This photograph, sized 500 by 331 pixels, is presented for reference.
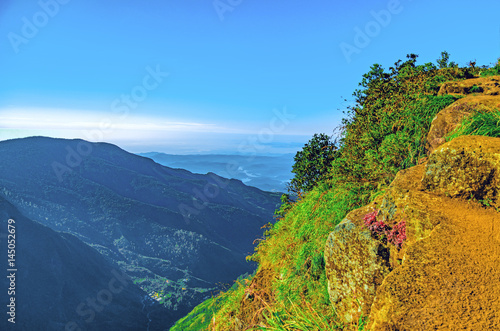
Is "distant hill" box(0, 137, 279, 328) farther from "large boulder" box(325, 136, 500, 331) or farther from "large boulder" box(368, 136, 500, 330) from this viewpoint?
"large boulder" box(368, 136, 500, 330)

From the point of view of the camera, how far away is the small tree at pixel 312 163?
11.4 meters

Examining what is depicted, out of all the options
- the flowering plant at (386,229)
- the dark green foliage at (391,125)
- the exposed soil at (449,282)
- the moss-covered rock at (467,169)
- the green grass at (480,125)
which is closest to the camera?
the exposed soil at (449,282)

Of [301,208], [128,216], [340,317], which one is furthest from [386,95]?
[128,216]

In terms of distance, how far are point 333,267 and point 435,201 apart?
1889 mm

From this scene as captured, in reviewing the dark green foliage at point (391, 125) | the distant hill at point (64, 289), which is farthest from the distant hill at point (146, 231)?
the dark green foliage at point (391, 125)

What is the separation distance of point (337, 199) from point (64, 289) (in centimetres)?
13069

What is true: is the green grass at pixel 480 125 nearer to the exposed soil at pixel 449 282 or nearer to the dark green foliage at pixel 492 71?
the exposed soil at pixel 449 282

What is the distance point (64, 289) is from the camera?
340 feet

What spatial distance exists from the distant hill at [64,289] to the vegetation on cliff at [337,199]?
108m

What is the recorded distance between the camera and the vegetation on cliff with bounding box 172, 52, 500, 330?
5.43 m

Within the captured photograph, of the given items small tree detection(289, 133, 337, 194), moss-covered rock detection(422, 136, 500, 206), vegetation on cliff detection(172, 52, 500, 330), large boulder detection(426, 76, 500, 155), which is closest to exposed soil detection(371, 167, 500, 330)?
moss-covered rock detection(422, 136, 500, 206)

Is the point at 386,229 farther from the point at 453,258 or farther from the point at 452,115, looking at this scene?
the point at 452,115

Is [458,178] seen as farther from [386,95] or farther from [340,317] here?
[386,95]

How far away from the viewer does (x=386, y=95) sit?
8938mm
